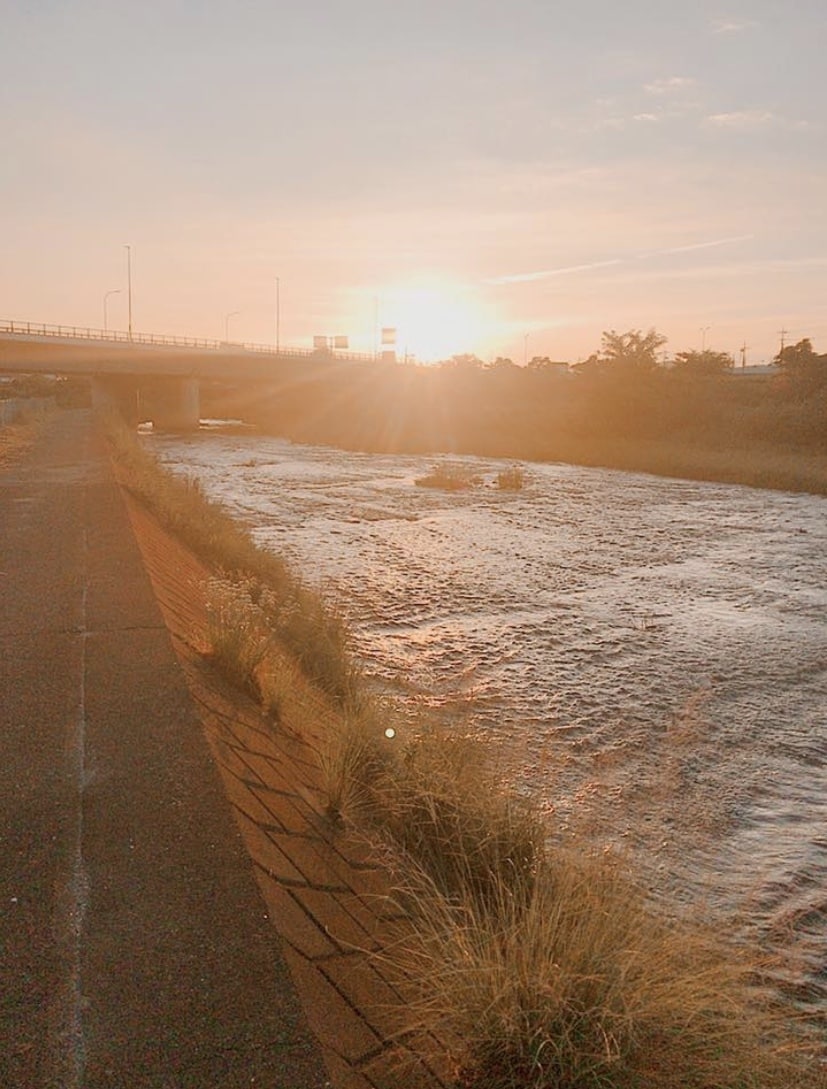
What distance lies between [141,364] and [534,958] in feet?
255

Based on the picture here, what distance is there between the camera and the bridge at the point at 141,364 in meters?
71.9

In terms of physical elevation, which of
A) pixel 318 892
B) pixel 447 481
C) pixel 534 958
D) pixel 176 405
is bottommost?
pixel 318 892

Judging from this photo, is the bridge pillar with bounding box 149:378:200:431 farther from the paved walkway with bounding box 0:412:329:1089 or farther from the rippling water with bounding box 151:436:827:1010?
the paved walkway with bounding box 0:412:329:1089

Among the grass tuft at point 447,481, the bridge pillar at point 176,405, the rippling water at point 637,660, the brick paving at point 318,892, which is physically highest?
the bridge pillar at point 176,405

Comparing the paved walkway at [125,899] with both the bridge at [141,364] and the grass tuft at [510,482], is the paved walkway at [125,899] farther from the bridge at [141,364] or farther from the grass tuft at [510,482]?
the bridge at [141,364]

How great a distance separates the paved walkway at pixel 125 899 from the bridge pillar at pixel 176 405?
7247cm

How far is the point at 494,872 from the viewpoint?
600cm

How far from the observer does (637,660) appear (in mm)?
13914

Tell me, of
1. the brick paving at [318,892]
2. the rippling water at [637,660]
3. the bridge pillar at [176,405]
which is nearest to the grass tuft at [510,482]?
the rippling water at [637,660]

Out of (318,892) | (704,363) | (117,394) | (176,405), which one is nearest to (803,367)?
(704,363)

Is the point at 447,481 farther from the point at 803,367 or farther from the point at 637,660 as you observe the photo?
the point at 803,367

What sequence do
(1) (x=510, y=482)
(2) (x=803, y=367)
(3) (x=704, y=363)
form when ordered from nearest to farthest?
→ 1. (1) (x=510, y=482)
2. (2) (x=803, y=367)
3. (3) (x=704, y=363)

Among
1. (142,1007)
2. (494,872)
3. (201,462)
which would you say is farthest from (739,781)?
(201,462)

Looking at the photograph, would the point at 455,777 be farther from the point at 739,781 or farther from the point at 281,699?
the point at 739,781
